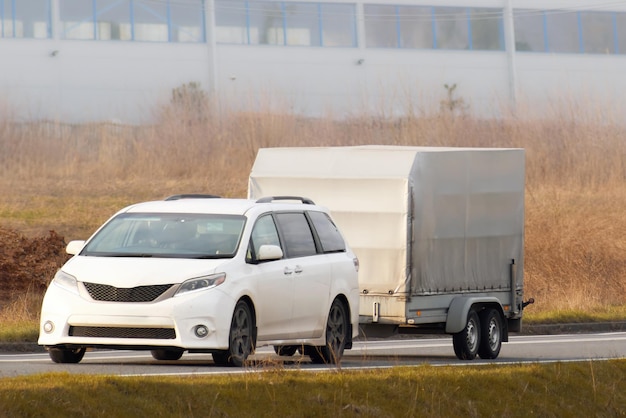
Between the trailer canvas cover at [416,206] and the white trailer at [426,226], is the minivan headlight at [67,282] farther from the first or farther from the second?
the trailer canvas cover at [416,206]

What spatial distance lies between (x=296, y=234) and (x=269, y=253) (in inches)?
52.4

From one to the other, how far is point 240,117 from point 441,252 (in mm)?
30857

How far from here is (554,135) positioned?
4878 cm

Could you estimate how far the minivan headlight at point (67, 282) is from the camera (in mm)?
14008

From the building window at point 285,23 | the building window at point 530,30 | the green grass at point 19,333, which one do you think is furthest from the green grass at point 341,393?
the building window at point 530,30

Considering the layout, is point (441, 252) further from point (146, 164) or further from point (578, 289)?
point (146, 164)

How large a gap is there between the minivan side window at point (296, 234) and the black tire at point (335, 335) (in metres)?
0.71

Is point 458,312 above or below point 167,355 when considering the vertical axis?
above

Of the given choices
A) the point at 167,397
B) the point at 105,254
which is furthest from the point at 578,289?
the point at 167,397

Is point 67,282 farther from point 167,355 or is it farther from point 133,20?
point 133,20

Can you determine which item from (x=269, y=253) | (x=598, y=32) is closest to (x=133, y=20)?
(x=598, y=32)

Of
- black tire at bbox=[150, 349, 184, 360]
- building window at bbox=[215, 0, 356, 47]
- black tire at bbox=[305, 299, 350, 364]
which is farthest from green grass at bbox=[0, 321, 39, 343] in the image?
building window at bbox=[215, 0, 356, 47]

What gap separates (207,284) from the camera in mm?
13844

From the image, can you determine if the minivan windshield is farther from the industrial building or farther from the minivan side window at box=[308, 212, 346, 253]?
the industrial building
